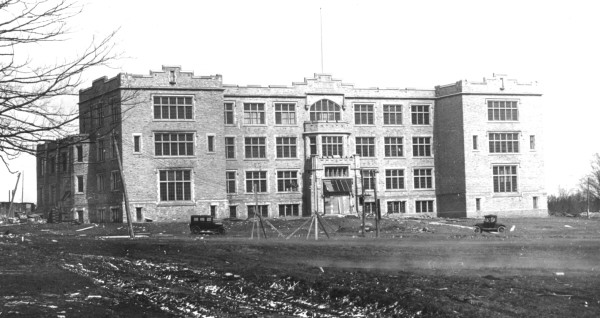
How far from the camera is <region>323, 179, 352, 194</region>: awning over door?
66.7m

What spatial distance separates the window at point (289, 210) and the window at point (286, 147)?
4288 mm

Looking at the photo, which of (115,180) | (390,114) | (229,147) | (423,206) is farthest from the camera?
(423,206)

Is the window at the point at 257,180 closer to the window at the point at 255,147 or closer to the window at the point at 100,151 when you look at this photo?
the window at the point at 255,147

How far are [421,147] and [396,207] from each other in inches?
241

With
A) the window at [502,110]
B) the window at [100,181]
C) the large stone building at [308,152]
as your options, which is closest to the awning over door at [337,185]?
the large stone building at [308,152]

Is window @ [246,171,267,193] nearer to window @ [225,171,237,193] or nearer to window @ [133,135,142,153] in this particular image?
window @ [225,171,237,193]

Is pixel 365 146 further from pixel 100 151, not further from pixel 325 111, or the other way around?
pixel 100 151

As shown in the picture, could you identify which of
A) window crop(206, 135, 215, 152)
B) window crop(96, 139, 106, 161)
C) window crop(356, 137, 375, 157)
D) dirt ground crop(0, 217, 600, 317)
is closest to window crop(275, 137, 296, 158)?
window crop(356, 137, 375, 157)

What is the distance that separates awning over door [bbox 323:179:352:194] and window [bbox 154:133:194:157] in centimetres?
1194

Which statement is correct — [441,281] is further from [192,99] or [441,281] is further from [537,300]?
[192,99]

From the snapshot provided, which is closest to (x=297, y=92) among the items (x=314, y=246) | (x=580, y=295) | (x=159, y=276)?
(x=314, y=246)

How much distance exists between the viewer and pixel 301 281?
17.0 metres

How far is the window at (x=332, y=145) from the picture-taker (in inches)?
2685

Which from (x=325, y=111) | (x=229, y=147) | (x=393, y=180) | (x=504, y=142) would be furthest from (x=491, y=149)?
(x=229, y=147)
